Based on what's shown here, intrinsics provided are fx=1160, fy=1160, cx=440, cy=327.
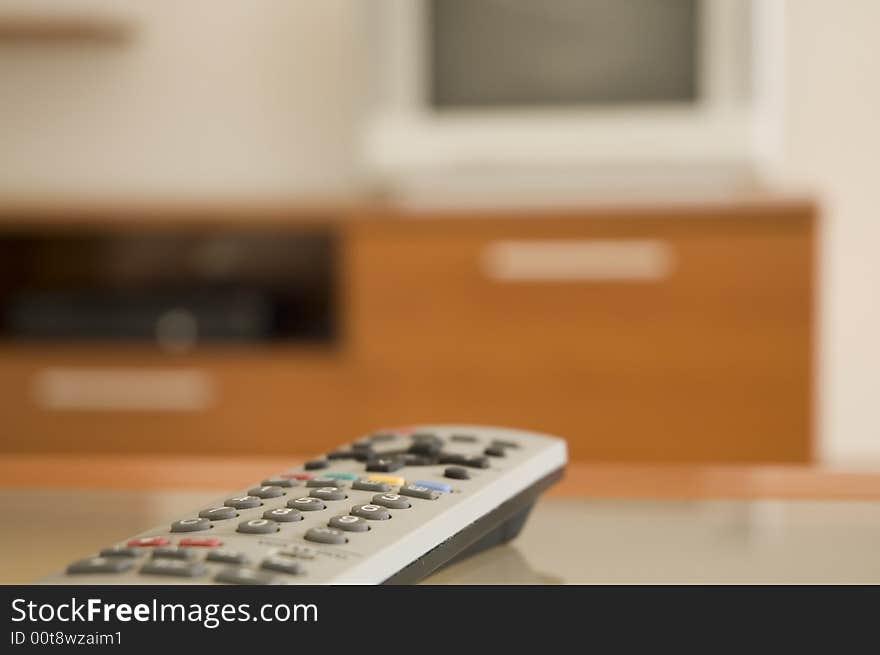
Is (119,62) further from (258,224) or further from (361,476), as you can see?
(361,476)

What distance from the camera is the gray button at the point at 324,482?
16.1 inches

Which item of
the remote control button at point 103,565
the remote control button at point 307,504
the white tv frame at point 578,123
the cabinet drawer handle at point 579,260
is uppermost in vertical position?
the white tv frame at point 578,123

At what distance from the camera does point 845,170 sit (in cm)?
192

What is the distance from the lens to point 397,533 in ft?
1.13

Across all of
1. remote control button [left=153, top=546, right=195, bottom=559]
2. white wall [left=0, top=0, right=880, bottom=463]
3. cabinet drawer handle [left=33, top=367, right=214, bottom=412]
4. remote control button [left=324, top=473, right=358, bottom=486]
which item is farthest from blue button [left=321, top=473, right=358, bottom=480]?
white wall [left=0, top=0, right=880, bottom=463]

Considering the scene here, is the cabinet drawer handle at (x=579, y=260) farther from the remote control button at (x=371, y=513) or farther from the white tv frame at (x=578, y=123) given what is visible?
the remote control button at (x=371, y=513)

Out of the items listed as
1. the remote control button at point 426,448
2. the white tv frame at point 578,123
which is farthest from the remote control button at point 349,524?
the white tv frame at point 578,123

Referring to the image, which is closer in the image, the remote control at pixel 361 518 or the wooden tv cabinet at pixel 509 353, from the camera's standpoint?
the remote control at pixel 361 518

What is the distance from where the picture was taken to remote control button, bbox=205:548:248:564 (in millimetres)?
308

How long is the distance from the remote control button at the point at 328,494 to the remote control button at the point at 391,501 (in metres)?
0.01

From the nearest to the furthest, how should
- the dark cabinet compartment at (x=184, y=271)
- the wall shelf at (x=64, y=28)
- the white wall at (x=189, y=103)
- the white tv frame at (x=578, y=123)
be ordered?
1. the white tv frame at (x=578, y=123)
2. the dark cabinet compartment at (x=184, y=271)
3. the wall shelf at (x=64, y=28)
4. the white wall at (x=189, y=103)

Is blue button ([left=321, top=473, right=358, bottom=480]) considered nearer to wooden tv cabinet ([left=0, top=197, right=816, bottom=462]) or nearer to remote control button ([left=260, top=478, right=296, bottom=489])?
remote control button ([left=260, top=478, right=296, bottom=489])
